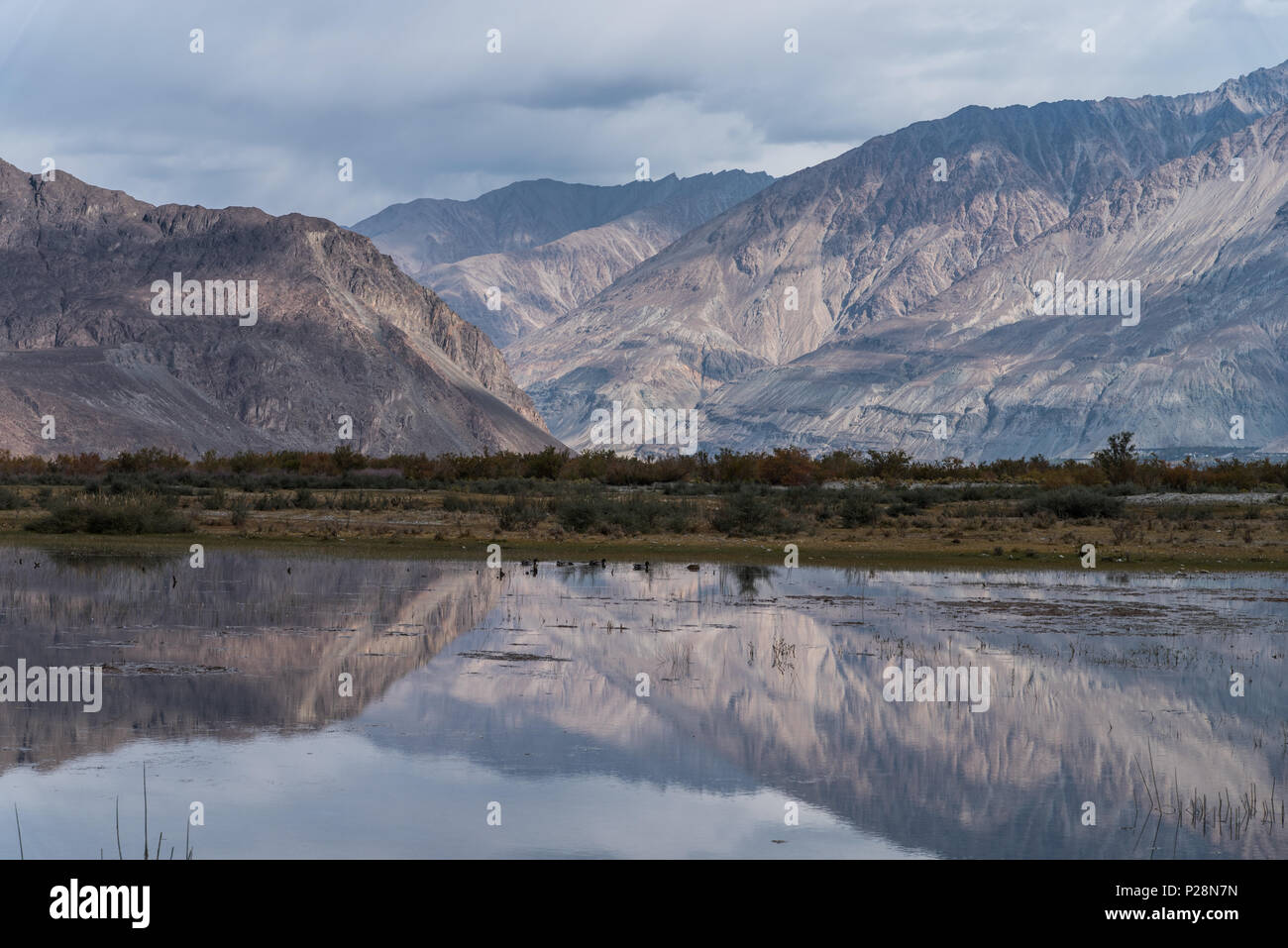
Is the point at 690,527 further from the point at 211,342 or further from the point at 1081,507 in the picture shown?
the point at 211,342

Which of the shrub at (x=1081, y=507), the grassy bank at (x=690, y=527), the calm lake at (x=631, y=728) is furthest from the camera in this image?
the shrub at (x=1081, y=507)

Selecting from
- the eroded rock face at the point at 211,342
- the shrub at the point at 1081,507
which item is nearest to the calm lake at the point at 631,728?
the shrub at the point at 1081,507

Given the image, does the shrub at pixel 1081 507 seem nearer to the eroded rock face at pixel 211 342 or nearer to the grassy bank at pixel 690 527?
the grassy bank at pixel 690 527

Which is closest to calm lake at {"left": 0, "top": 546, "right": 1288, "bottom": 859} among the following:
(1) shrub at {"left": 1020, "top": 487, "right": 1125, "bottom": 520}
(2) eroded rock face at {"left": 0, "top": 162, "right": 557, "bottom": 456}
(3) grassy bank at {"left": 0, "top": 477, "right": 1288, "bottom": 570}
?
(3) grassy bank at {"left": 0, "top": 477, "right": 1288, "bottom": 570}

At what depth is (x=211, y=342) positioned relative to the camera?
478 ft

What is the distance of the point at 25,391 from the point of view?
11856 cm

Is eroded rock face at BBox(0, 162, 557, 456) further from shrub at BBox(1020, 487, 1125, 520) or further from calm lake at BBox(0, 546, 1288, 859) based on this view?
calm lake at BBox(0, 546, 1288, 859)

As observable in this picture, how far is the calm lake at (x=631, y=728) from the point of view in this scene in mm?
10039

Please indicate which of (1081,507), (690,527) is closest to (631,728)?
(690,527)

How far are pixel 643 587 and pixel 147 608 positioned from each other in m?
9.45

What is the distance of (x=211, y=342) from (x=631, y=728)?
13990 centimetres

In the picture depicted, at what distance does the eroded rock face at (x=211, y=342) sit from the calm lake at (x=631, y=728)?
336 feet
